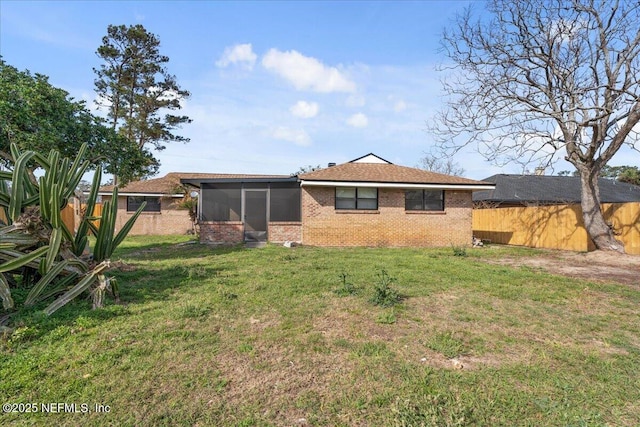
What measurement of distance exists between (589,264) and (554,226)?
178 inches

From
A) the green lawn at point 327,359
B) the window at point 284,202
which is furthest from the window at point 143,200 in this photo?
the green lawn at point 327,359

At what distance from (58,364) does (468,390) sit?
3.71m

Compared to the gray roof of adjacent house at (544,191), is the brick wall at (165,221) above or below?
below

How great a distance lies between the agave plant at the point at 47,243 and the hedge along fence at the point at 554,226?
50.0 ft

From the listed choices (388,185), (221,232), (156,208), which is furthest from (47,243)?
(156,208)

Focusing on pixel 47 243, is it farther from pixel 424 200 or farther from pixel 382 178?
pixel 424 200

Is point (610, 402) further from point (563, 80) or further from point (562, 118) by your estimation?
point (563, 80)

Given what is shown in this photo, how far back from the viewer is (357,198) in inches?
533

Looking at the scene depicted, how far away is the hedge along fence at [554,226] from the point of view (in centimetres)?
1132

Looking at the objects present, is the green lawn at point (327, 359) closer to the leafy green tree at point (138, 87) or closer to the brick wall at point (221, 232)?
the brick wall at point (221, 232)

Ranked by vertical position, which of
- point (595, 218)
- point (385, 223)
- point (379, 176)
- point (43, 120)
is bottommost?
point (385, 223)

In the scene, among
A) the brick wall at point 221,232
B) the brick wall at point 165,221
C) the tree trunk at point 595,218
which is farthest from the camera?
the brick wall at point 165,221

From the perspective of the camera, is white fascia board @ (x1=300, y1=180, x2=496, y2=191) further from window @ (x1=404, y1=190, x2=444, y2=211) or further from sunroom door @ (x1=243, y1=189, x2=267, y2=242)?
sunroom door @ (x1=243, y1=189, x2=267, y2=242)

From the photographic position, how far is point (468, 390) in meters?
2.75
